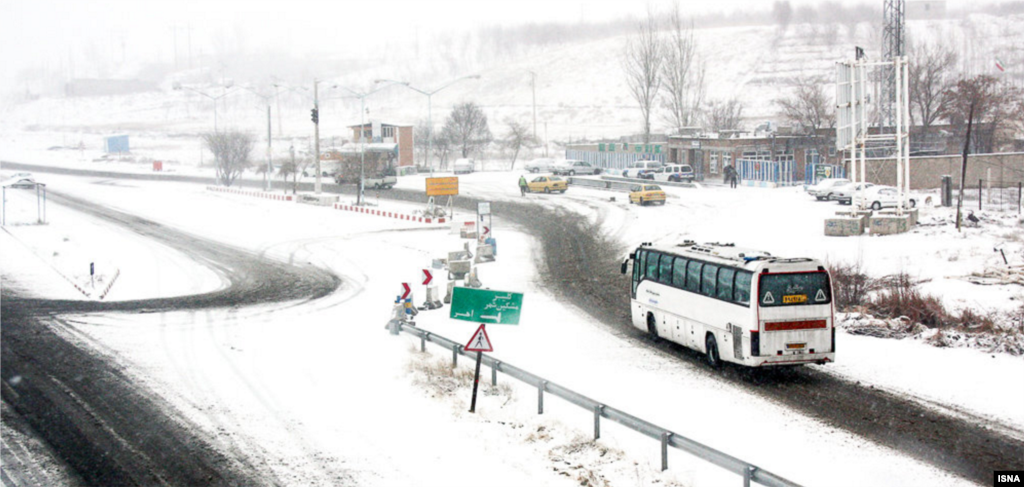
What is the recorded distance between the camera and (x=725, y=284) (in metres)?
18.8

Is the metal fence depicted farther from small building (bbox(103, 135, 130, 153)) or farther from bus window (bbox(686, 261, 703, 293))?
small building (bbox(103, 135, 130, 153))

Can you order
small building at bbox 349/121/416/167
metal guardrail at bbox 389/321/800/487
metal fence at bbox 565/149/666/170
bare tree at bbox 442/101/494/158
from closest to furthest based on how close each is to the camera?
metal guardrail at bbox 389/321/800/487 < metal fence at bbox 565/149/666/170 < small building at bbox 349/121/416/167 < bare tree at bbox 442/101/494/158

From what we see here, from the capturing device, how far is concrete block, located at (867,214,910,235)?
37.5 m

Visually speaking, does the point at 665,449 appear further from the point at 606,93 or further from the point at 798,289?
the point at 606,93

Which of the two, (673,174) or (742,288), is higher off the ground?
(673,174)

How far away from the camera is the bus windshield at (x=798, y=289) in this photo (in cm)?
1781

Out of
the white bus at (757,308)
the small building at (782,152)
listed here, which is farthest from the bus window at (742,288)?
the small building at (782,152)

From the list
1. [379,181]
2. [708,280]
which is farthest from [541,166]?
[708,280]

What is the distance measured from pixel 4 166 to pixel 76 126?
325 ft

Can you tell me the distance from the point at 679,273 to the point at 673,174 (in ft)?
152

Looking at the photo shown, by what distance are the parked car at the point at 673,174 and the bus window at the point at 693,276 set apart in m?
46.5

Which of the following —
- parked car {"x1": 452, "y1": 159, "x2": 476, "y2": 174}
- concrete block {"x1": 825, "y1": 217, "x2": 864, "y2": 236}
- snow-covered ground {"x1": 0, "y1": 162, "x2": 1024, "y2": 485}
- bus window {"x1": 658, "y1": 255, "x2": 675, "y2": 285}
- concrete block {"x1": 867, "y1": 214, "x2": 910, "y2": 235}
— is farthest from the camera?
parked car {"x1": 452, "y1": 159, "x2": 476, "y2": 174}

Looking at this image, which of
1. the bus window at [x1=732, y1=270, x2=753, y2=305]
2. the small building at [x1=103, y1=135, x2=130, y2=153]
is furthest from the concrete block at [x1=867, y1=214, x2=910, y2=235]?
the small building at [x1=103, y1=135, x2=130, y2=153]

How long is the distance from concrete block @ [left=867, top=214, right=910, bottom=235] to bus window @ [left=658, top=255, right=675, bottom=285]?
65.3 ft
